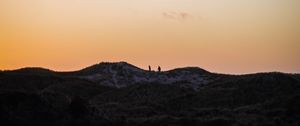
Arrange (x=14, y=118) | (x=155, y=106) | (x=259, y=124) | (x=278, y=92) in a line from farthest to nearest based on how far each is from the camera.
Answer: (x=278, y=92) < (x=155, y=106) < (x=259, y=124) < (x=14, y=118)

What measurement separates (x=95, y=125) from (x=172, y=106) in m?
29.9

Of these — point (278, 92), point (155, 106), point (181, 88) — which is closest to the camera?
point (155, 106)

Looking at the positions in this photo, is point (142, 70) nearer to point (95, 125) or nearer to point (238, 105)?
point (238, 105)

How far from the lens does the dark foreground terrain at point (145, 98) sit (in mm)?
45406

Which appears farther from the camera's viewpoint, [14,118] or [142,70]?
[142,70]

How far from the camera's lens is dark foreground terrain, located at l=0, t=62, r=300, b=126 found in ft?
149

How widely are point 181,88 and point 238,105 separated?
19.4 m

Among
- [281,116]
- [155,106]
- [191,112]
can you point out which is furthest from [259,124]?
[155,106]

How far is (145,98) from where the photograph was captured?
85688 millimetres

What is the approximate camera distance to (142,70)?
115 m

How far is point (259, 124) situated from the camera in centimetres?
5294

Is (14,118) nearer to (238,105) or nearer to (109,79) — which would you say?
(238,105)

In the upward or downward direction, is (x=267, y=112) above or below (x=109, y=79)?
below

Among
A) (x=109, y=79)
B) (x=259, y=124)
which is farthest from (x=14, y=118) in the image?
(x=109, y=79)
